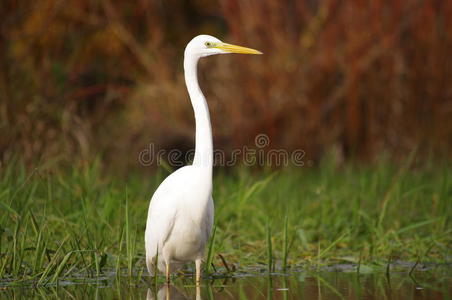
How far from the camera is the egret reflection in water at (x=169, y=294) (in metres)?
4.63

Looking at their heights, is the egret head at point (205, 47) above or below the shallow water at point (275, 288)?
above

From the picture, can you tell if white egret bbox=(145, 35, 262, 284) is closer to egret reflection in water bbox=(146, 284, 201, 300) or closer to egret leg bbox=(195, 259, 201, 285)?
egret leg bbox=(195, 259, 201, 285)

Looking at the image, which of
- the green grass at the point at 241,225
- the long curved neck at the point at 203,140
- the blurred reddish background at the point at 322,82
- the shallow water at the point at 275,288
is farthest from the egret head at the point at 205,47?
the blurred reddish background at the point at 322,82

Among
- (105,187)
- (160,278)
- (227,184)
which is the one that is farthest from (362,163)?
(160,278)

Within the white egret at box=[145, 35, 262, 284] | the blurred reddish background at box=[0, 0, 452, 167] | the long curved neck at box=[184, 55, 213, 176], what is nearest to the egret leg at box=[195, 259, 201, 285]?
the white egret at box=[145, 35, 262, 284]

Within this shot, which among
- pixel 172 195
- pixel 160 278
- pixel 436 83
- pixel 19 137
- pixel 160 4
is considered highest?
pixel 160 4

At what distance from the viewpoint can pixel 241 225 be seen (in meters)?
6.70

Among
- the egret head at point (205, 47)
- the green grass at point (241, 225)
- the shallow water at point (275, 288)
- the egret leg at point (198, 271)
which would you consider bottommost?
the shallow water at point (275, 288)

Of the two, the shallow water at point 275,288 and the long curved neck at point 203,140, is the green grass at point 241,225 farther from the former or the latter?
the long curved neck at point 203,140

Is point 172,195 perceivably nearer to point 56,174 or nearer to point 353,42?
point 56,174

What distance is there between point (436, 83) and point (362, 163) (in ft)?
4.23

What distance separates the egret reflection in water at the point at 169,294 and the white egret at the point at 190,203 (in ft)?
0.57

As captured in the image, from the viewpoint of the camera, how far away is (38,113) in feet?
25.1

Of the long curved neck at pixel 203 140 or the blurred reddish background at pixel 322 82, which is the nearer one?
the long curved neck at pixel 203 140
